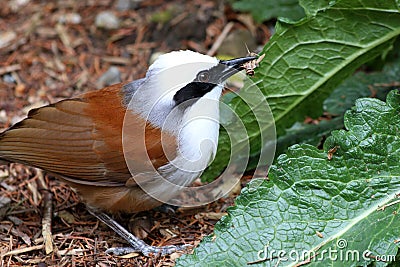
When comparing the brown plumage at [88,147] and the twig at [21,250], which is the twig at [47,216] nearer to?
the twig at [21,250]

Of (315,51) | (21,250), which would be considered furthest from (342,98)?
(21,250)

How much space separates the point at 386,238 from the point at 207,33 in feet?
12.4

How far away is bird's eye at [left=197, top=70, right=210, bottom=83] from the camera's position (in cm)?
438

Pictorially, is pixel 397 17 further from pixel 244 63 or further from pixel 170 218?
pixel 170 218

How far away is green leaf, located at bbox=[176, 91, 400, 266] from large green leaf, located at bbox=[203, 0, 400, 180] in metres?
0.69

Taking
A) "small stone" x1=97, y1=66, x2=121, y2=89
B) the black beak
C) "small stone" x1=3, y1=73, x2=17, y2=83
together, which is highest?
the black beak

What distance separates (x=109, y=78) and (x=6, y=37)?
1.46 m

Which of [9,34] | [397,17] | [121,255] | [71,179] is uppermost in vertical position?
[397,17]

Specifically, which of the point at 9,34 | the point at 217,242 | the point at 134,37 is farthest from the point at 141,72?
the point at 217,242

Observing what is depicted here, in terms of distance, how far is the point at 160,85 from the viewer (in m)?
4.53

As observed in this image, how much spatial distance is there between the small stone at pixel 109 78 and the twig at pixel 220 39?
99cm

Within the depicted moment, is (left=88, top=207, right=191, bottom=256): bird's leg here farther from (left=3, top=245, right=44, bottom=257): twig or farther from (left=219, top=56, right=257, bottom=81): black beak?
(left=219, top=56, right=257, bottom=81): black beak

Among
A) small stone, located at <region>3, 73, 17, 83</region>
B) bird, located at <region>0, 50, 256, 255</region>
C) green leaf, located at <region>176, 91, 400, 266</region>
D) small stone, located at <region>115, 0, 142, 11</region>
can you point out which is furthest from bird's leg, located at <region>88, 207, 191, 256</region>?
small stone, located at <region>115, 0, 142, 11</region>

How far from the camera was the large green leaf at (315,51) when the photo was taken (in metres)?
4.57
